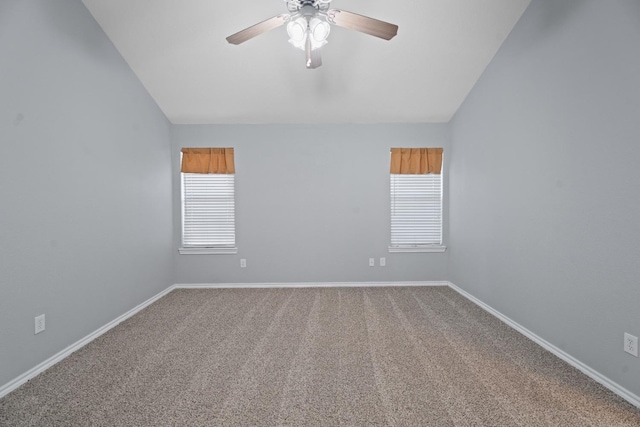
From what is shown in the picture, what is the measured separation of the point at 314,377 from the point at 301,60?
9.89ft

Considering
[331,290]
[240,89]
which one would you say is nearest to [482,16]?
[240,89]

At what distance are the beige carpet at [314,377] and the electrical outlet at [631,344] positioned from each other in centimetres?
29

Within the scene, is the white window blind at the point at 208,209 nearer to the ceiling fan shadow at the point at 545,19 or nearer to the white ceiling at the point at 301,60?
the white ceiling at the point at 301,60

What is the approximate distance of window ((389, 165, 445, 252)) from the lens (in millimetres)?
4285

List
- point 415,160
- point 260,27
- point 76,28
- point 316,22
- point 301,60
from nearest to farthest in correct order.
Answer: point 316,22 → point 260,27 → point 76,28 → point 301,60 → point 415,160

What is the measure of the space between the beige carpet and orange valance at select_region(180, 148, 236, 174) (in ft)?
6.51

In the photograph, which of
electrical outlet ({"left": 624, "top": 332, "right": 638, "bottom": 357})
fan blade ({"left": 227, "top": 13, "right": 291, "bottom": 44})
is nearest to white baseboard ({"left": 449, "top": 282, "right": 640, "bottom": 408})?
electrical outlet ({"left": 624, "top": 332, "right": 638, "bottom": 357})

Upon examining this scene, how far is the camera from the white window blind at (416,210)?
14.1ft

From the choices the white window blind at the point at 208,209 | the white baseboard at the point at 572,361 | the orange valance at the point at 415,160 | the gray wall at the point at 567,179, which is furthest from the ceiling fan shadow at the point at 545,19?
the white window blind at the point at 208,209

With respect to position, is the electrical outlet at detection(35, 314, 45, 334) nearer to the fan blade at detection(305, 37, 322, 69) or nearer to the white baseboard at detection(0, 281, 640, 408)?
the white baseboard at detection(0, 281, 640, 408)

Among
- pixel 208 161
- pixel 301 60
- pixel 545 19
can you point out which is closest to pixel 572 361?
pixel 545 19

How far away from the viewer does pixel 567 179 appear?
7.27 ft

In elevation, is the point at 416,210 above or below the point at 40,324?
above

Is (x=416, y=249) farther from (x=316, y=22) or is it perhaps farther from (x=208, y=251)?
(x=316, y=22)
